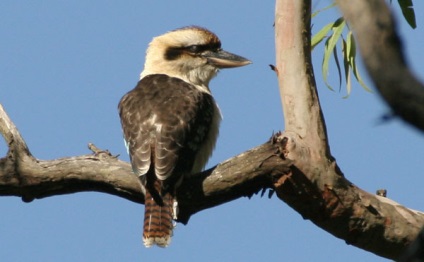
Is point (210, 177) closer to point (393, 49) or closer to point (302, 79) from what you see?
point (302, 79)

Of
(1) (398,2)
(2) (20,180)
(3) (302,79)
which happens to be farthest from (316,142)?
(2) (20,180)

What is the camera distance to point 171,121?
12.1ft

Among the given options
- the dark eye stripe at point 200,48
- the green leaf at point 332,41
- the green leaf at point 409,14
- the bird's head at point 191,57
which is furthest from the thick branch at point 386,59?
the dark eye stripe at point 200,48

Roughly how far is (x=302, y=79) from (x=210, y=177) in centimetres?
51

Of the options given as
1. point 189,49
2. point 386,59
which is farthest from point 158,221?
point 386,59

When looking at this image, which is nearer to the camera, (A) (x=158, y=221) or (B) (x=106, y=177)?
(B) (x=106, y=177)

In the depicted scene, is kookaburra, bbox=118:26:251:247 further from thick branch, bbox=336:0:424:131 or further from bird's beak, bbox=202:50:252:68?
thick branch, bbox=336:0:424:131

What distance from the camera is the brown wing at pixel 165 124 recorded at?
3.49 meters

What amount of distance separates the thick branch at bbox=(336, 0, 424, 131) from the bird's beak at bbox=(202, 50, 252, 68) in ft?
12.3

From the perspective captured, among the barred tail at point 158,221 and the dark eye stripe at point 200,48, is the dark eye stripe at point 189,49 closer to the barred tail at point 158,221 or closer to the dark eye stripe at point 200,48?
the dark eye stripe at point 200,48

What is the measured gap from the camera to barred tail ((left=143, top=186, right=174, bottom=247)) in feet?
11.1

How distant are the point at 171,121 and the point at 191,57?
120 centimetres

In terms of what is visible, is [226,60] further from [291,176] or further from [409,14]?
[291,176]

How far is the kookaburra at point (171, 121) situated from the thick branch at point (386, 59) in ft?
7.78
